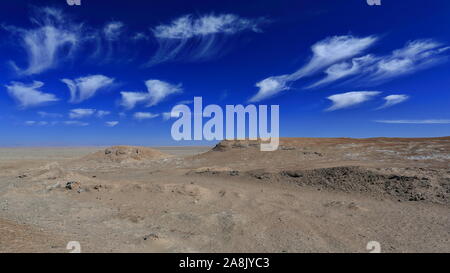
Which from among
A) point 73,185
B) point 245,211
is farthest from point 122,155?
point 245,211

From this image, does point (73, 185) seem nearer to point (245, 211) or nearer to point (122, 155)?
point (245, 211)

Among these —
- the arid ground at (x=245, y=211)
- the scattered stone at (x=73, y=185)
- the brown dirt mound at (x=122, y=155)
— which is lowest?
the arid ground at (x=245, y=211)

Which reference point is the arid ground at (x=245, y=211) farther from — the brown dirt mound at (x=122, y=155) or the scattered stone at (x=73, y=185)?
the brown dirt mound at (x=122, y=155)

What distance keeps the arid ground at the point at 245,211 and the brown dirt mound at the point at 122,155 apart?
1263cm

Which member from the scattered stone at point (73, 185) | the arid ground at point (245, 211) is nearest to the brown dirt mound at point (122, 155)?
the arid ground at point (245, 211)

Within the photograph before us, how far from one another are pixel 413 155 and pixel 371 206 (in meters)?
9.55

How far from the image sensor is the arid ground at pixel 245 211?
6855 mm

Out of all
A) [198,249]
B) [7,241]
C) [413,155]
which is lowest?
[198,249]

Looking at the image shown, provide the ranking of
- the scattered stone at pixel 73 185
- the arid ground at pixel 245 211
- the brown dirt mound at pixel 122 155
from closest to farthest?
the arid ground at pixel 245 211
the scattered stone at pixel 73 185
the brown dirt mound at pixel 122 155

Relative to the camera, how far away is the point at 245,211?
31.9 ft

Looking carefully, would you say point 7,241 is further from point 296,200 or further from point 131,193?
point 296,200
